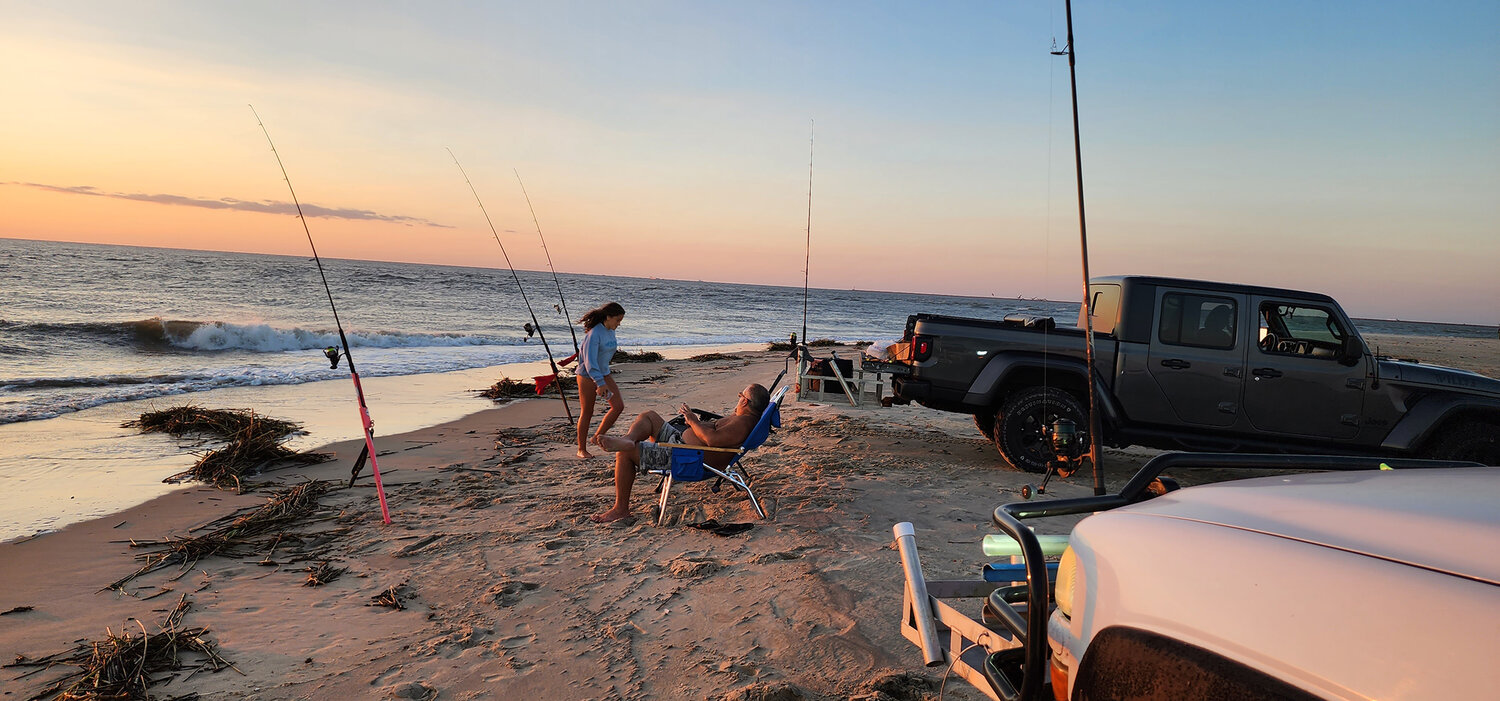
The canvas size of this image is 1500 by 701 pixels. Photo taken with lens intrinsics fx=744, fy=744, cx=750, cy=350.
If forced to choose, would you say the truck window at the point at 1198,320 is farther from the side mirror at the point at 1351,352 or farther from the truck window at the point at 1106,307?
the side mirror at the point at 1351,352

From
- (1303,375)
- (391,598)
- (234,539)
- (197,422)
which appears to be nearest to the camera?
(391,598)

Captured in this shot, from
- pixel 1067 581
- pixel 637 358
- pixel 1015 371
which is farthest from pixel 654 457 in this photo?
pixel 637 358

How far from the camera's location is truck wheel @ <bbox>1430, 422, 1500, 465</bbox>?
627cm

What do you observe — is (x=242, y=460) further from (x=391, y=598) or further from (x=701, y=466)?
(x=701, y=466)

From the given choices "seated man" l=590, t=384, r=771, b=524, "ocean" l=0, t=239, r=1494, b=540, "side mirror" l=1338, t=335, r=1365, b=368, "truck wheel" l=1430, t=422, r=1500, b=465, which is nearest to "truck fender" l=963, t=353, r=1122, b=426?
"side mirror" l=1338, t=335, r=1365, b=368

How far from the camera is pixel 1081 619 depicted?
1731 mm

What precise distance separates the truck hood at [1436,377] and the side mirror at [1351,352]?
238 millimetres

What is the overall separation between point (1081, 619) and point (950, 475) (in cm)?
544

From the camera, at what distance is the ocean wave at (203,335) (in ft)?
63.7

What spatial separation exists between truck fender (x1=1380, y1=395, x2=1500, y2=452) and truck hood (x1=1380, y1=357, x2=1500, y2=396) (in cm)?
9

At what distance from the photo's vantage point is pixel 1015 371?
7074mm

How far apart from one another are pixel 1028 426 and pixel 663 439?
3.57 m

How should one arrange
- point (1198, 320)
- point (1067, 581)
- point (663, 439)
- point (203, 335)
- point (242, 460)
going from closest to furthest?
point (1067, 581) → point (663, 439) → point (1198, 320) → point (242, 460) → point (203, 335)

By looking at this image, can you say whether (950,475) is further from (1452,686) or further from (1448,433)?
(1452,686)
